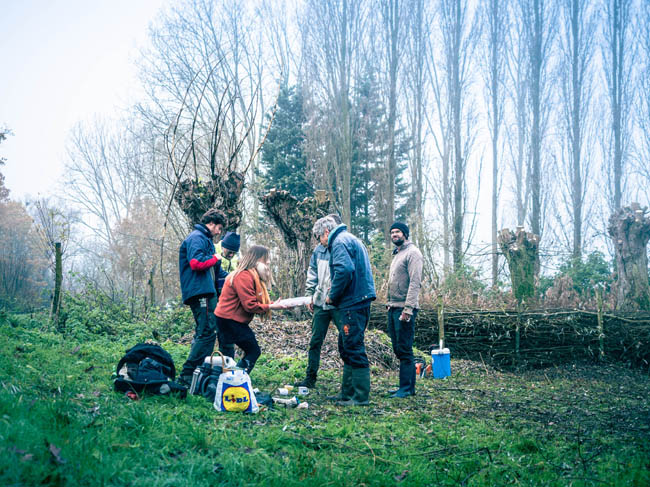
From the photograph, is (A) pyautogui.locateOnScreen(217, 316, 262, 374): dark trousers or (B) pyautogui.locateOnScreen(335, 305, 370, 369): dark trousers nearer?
(B) pyautogui.locateOnScreen(335, 305, 370, 369): dark trousers

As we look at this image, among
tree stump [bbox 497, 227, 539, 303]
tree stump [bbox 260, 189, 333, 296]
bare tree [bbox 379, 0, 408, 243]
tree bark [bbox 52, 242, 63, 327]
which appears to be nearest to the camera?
tree bark [bbox 52, 242, 63, 327]

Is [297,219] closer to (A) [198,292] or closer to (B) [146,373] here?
(A) [198,292]

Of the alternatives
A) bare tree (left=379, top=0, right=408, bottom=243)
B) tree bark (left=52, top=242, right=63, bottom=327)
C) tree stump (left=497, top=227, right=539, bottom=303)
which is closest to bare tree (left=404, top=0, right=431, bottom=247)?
bare tree (left=379, top=0, right=408, bottom=243)

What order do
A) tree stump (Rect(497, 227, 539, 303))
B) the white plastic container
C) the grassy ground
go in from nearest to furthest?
the grassy ground, the white plastic container, tree stump (Rect(497, 227, 539, 303))

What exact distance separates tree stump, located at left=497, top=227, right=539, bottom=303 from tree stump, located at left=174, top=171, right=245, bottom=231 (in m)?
6.01

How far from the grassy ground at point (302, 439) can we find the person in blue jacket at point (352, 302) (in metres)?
0.29

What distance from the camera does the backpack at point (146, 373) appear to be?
4.21m

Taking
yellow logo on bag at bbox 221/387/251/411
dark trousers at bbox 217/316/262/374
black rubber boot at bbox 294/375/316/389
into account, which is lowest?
black rubber boot at bbox 294/375/316/389

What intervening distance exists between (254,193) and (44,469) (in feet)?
49.0

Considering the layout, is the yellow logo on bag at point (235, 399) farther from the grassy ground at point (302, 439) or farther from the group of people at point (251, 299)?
the group of people at point (251, 299)

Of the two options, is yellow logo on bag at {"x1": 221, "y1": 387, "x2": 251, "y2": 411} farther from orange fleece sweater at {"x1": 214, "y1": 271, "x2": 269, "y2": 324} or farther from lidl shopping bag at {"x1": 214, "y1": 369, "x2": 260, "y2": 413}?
orange fleece sweater at {"x1": 214, "y1": 271, "x2": 269, "y2": 324}

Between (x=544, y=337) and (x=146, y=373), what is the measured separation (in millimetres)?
7341

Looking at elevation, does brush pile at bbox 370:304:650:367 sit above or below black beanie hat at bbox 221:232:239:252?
below

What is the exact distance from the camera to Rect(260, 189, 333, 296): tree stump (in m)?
9.44
